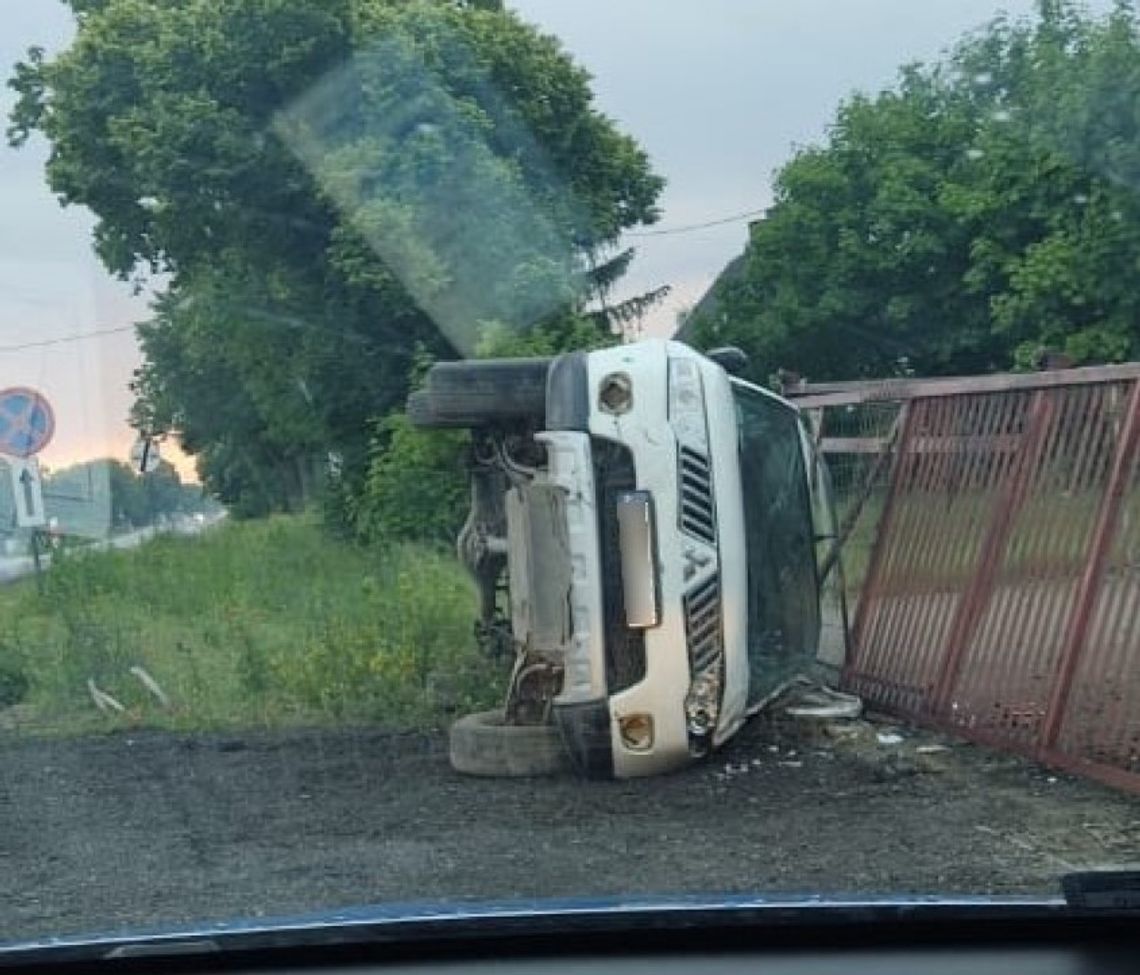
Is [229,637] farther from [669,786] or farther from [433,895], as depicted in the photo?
[433,895]

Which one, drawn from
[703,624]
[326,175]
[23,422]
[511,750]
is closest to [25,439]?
[23,422]

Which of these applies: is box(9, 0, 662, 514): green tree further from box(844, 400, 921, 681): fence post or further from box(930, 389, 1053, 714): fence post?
box(930, 389, 1053, 714): fence post

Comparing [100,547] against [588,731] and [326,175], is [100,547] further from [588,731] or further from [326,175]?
[588,731]

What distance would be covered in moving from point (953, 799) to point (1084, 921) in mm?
3952

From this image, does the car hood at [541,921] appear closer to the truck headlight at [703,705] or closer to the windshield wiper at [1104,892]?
the windshield wiper at [1104,892]

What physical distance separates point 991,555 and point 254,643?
5.42 metres

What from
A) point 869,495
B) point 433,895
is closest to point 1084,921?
point 433,895

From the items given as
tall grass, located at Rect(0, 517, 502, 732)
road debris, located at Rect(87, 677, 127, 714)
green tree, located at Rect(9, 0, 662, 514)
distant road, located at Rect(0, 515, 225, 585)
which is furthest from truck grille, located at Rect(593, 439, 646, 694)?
green tree, located at Rect(9, 0, 662, 514)

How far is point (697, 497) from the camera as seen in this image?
762 cm

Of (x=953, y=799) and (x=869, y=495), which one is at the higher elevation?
(x=869, y=495)

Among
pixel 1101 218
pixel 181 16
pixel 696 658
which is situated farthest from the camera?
pixel 181 16

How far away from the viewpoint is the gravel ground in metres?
5.93

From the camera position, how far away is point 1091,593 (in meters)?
7.66

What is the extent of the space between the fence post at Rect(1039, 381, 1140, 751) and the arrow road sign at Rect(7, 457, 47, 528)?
320 inches
